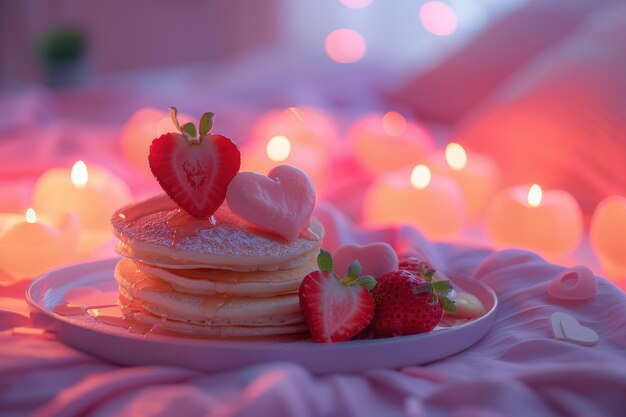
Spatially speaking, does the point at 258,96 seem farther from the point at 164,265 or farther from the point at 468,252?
the point at 164,265

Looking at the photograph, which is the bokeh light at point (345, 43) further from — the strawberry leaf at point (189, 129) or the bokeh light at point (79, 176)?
the strawberry leaf at point (189, 129)

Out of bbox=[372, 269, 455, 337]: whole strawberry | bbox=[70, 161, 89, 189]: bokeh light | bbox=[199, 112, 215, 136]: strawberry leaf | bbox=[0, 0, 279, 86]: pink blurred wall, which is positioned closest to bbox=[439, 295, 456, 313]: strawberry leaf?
bbox=[372, 269, 455, 337]: whole strawberry

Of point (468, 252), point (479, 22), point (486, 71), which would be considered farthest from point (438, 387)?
point (479, 22)

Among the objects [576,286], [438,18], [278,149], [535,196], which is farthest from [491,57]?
[576,286]

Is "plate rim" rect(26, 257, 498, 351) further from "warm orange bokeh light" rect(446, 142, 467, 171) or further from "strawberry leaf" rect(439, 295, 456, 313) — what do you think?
"warm orange bokeh light" rect(446, 142, 467, 171)

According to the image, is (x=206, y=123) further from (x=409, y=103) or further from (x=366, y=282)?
(x=409, y=103)

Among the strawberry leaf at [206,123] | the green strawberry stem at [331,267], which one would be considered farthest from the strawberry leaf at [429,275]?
the strawberry leaf at [206,123]
